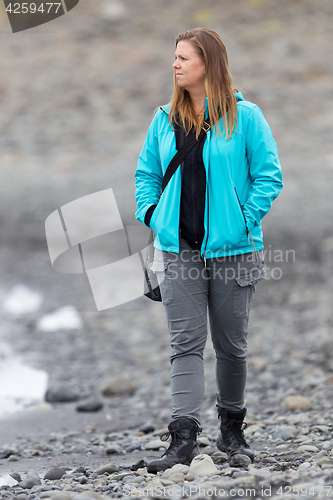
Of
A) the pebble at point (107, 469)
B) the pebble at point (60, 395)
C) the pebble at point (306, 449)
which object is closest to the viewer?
the pebble at point (107, 469)

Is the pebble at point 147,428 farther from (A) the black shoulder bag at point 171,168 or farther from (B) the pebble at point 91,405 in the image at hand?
(A) the black shoulder bag at point 171,168

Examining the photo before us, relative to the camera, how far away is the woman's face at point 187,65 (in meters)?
3.48

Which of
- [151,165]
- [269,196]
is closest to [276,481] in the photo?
[269,196]

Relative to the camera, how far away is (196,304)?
3512 mm

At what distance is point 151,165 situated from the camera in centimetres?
368

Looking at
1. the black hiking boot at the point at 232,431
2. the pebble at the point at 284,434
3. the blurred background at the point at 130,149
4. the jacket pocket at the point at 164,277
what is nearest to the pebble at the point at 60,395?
the blurred background at the point at 130,149

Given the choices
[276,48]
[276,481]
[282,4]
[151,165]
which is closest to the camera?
[276,481]

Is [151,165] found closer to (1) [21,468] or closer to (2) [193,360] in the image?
(2) [193,360]

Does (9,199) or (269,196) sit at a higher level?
(269,196)

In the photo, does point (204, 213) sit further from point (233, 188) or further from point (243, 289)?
point (243, 289)

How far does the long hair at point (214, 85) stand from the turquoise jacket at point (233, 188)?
0.05 meters

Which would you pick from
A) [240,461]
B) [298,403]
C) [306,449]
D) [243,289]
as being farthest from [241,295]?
[298,403]

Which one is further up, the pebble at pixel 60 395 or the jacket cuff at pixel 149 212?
the jacket cuff at pixel 149 212

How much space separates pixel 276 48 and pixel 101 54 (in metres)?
7.41
